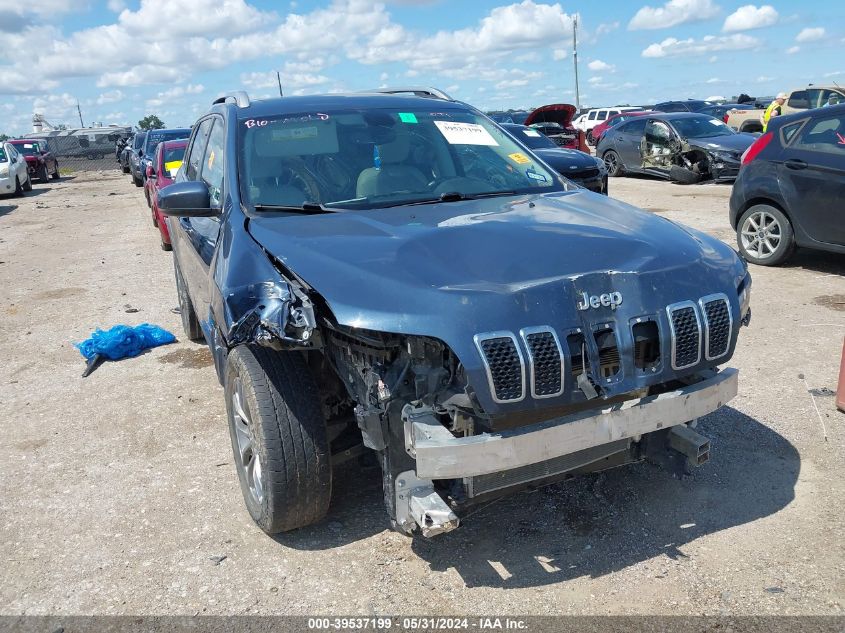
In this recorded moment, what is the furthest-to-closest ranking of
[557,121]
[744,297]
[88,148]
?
[88,148], [557,121], [744,297]

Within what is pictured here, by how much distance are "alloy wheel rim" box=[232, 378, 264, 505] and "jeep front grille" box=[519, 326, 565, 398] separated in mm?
1288

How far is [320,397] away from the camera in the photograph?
3283mm

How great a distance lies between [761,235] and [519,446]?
21.3ft

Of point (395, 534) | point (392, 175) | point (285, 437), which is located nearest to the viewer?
point (285, 437)

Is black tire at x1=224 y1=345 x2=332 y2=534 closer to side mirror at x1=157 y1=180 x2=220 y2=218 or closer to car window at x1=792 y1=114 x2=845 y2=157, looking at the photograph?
side mirror at x1=157 y1=180 x2=220 y2=218

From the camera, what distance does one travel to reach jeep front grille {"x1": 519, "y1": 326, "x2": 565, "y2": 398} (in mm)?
2723

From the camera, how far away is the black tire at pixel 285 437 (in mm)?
3129

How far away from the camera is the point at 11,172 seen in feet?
72.1

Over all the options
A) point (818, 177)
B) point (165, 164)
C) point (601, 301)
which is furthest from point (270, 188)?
point (165, 164)

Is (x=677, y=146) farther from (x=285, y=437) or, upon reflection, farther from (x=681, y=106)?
(x=681, y=106)

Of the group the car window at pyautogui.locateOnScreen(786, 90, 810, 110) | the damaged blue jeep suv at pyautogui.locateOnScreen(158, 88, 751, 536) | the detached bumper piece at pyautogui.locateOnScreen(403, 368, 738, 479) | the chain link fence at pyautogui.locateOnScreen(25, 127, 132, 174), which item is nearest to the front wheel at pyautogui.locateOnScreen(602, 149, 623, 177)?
the car window at pyautogui.locateOnScreen(786, 90, 810, 110)

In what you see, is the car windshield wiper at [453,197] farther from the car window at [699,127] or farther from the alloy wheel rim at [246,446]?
the car window at [699,127]

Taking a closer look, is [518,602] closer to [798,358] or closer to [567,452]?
[567,452]

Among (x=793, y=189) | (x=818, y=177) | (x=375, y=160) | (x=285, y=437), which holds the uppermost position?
(x=375, y=160)
